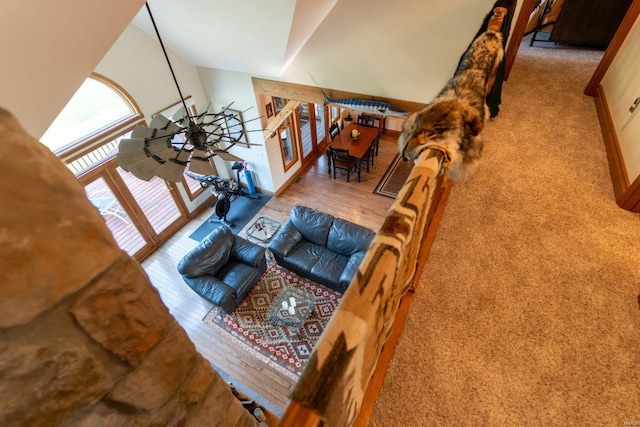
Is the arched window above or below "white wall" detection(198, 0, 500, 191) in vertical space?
below

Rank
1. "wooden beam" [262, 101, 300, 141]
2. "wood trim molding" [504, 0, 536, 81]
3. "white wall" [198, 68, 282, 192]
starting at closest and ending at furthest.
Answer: "wood trim molding" [504, 0, 536, 81]
"white wall" [198, 68, 282, 192]
"wooden beam" [262, 101, 300, 141]

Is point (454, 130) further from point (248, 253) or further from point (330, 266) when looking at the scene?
point (248, 253)

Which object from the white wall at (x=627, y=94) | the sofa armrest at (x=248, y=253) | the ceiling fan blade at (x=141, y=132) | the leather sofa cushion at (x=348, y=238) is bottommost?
the sofa armrest at (x=248, y=253)

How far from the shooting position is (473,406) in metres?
1.62

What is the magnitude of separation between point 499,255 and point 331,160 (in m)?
6.35

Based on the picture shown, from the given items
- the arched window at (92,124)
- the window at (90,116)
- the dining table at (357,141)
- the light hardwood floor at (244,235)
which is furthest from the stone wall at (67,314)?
the dining table at (357,141)

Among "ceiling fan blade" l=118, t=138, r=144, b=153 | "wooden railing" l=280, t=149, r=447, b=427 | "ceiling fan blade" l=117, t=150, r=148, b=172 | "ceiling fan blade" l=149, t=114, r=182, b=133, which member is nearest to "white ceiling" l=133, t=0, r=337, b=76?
"ceiling fan blade" l=149, t=114, r=182, b=133

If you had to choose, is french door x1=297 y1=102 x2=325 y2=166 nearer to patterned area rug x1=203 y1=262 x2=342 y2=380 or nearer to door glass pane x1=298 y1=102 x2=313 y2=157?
door glass pane x1=298 y1=102 x2=313 y2=157

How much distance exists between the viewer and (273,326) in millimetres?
5000

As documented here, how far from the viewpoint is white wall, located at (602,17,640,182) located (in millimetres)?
2660

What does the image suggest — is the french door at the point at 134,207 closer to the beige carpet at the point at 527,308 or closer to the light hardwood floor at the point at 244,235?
the light hardwood floor at the point at 244,235

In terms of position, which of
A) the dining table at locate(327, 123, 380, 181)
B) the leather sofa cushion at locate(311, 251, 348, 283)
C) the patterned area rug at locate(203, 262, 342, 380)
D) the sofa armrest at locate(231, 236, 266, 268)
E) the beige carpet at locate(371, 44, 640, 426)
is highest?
the beige carpet at locate(371, 44, 640, 426)

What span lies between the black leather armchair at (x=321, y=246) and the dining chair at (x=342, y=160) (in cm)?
238

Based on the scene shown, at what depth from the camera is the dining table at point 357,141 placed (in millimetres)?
7535
